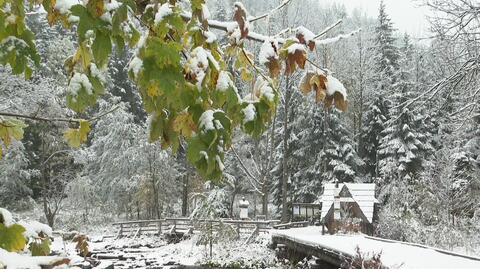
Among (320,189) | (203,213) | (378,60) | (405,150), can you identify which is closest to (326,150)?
(320,189)

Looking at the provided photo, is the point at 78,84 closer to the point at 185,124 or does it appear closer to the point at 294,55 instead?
the point at 185,124

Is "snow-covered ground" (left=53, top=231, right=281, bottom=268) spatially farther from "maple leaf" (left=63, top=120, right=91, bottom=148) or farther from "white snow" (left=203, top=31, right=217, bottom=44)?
"white snow" (left=203, top=31, right=217, bottom=44)

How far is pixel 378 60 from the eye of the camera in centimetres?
3359

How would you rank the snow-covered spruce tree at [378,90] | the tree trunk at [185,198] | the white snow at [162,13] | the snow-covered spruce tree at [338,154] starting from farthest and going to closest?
the tree trunk at [185,198] → the snow-covered spruce tree at [378,90] → the snow-covered spruce tree at [338,154] → the white snow at [162,13]

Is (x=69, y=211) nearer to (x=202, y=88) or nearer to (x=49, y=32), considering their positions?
(x=49, y=32)

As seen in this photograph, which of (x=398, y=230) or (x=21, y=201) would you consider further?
(x=21, y=201)

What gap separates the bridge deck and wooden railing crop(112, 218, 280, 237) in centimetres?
715

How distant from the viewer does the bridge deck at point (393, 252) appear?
859 cm

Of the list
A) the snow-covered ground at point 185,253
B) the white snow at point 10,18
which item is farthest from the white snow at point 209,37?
the snow-covered ground at point 185,253

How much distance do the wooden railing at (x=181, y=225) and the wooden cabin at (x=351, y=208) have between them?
391cm

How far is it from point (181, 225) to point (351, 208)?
12054mm

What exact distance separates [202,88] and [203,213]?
1905 centimetres

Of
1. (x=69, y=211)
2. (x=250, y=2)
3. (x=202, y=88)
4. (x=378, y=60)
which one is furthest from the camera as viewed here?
(x=250, y=2)

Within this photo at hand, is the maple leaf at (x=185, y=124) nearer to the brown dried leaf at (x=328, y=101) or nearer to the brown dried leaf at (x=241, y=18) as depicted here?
the brown dried leaf at (x=241, y=18)
